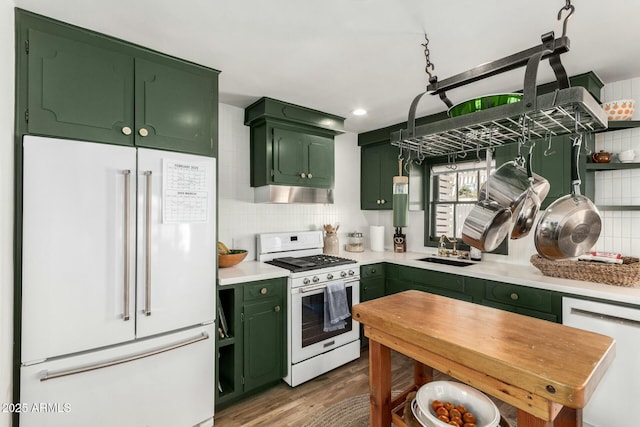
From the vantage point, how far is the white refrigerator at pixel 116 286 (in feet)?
5.16

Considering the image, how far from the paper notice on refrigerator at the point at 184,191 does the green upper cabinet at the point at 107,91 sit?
5.0 inches

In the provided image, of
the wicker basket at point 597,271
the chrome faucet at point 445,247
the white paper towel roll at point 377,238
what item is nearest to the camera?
the wicker basket at point 597,271

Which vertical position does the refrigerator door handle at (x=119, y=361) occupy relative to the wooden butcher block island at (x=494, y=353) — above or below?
below

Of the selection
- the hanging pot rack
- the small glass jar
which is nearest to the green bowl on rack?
the hanging pot rack

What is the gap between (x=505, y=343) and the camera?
4.33 feet

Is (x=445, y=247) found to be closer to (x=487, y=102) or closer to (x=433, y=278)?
(x=433, y=278)

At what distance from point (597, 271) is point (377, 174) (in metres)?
2.29

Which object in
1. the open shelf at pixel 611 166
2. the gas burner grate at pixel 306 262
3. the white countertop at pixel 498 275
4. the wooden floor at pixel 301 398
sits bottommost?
the wooden floor at pixel 301 398

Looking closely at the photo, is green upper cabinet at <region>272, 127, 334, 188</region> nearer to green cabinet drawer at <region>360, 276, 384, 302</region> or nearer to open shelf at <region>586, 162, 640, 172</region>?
green cabinet drawer at <region>360, 276, 384, 302</region>

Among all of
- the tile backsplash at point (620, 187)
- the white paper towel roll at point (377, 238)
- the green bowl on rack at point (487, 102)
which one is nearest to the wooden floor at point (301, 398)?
the white paper towel roll at point (377, 238)

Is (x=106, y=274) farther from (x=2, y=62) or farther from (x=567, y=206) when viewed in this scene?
(x=567, y=206)

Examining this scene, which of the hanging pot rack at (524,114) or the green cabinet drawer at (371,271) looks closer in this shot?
the hanging pot rack at (524,114)

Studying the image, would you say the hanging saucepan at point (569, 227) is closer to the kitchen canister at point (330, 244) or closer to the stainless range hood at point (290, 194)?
the stainless range hood at point (290, 194)

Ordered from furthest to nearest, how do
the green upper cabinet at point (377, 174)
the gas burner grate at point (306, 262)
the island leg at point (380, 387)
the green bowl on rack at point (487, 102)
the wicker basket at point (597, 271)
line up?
the green upper cabinet at point (377, 174), the gas burner grate at point (306, 262), the wicker basket at point (597, 271), the island leg at point (380, 387), the green bowl on rack at point (487, 102)
